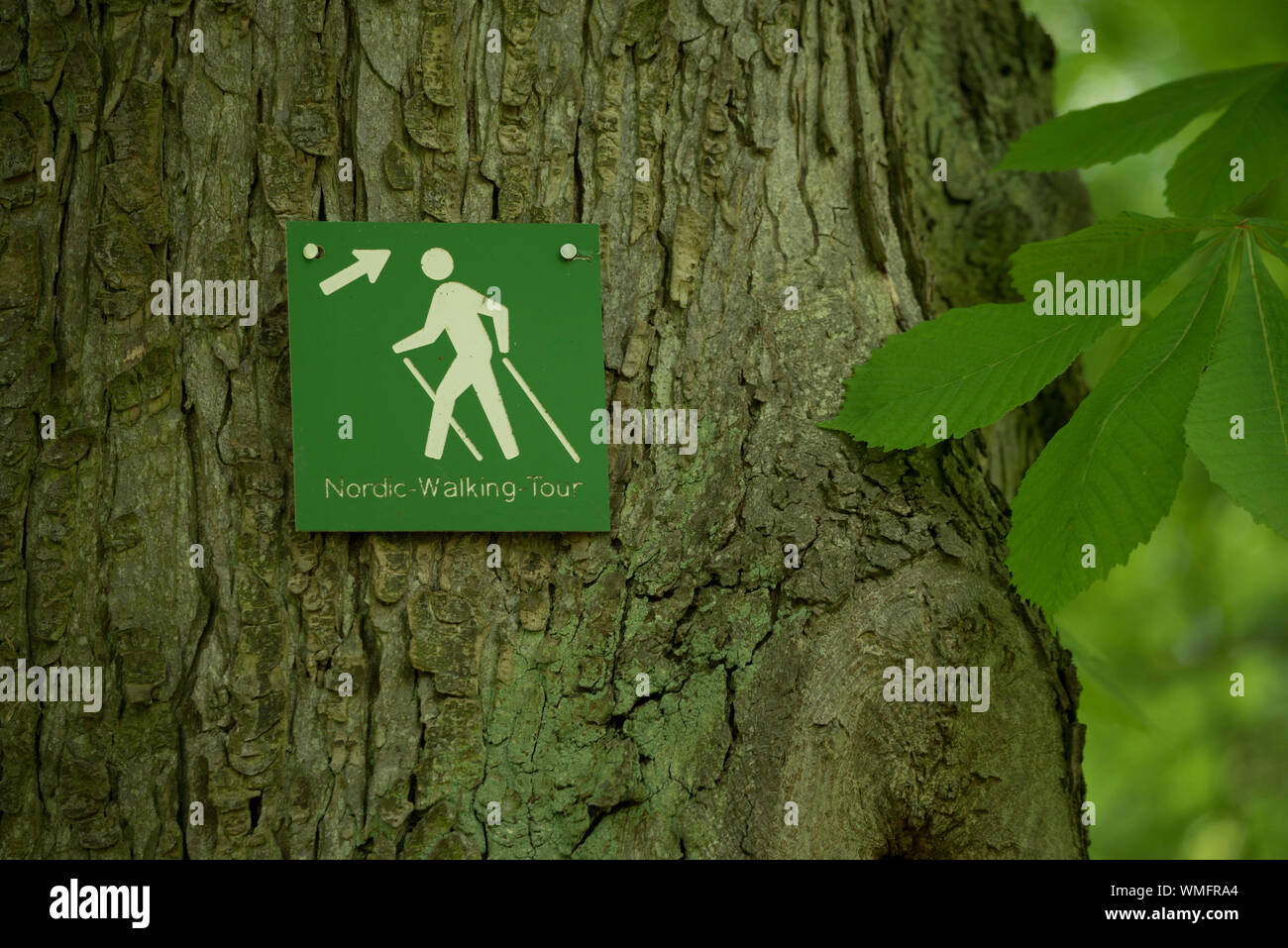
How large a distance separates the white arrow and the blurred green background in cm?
189

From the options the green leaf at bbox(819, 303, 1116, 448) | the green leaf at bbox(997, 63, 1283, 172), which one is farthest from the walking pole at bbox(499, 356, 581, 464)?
the green leaf at bbox(997, 63, 1283, 172)

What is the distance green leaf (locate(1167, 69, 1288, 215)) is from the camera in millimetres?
1320

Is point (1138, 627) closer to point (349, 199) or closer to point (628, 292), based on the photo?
point (628, 292)

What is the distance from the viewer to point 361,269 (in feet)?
3.87

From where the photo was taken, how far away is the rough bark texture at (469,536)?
3.68ft

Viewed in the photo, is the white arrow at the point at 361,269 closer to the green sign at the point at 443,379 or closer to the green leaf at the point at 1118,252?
the green sign at the point at 443,379

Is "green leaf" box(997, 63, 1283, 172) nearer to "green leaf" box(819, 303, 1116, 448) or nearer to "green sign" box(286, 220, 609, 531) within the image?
"green leaf" box(819, 303, 1116, 448)

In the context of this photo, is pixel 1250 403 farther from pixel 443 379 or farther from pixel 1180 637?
pixel 1180 637

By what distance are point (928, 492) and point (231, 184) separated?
1077mm

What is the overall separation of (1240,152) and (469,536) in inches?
51.4

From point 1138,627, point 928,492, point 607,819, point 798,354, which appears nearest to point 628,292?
point 798,354

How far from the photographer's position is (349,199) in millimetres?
1203

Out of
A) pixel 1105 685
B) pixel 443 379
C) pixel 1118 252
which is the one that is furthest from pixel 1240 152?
pixel 443 379
